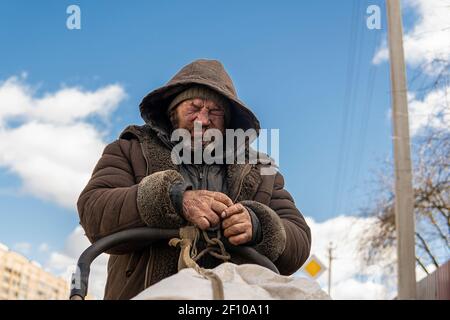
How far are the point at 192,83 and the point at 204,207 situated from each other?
64 centimetres

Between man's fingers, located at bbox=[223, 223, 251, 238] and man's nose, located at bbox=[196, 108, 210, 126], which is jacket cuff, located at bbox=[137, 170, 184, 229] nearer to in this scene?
man's fingers, located at bbox=[223, 223, 251, 238]

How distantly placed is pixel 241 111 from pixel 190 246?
0.77 metres

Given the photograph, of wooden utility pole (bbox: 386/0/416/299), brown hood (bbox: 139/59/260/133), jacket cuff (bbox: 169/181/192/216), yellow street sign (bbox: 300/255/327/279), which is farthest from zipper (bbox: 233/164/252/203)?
yellow street sign (bbox: 300/255/327/279)

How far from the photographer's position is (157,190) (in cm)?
179

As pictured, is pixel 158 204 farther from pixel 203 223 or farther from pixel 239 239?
pixel 239 239

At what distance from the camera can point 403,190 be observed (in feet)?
20.3

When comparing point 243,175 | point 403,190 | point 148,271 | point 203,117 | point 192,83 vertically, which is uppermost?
point 403,190

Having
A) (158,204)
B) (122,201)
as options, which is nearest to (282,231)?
(158,204)

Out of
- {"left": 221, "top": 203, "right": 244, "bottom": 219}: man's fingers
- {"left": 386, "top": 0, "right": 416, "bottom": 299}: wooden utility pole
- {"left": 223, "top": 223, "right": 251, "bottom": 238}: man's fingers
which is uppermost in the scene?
{"left": 386, "top": 0, "right": 416, "bottom": 299}: wooden utility pole

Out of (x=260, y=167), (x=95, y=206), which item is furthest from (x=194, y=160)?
(x=95, y=206)

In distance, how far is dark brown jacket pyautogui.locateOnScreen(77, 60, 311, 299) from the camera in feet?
6.01

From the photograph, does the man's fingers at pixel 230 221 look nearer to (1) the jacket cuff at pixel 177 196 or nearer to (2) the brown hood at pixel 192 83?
(1) the jacket cuff at pixel 177 196

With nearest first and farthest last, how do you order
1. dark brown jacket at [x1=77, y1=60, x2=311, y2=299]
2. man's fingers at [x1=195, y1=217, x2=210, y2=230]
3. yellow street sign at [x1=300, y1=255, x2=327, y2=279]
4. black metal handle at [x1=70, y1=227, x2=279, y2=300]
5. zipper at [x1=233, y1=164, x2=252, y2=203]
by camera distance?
black metal handle at [x1=70, y1=227, x2=279, y2=300]
man's fingers at [x1=195, y1=217, x2=210, y2=230]
dark brown jacket at [x1=77, y1=60, x2=311, y2=299]
zipper at [x1=233, y1=164, x2=252, y2=203]
yellow street sign at [x1=300, y1=255, x2=327, y2=279]
